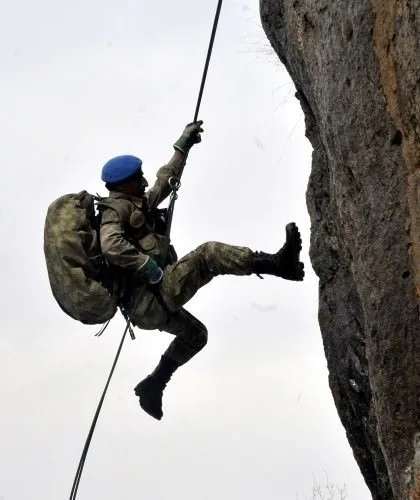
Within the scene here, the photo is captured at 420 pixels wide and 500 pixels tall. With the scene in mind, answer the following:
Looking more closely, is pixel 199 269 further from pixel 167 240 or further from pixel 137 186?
pixel 137 186

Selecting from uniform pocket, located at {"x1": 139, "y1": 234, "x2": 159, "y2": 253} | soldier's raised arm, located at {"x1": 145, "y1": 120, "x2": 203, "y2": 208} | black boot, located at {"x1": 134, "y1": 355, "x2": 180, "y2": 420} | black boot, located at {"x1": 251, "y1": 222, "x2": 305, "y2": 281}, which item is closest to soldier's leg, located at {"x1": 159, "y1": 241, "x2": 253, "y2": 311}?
black boot, located at {"x1": 251, "y1": 222, "x2": 305, "y2": 281}

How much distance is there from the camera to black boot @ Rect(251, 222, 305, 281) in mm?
9125

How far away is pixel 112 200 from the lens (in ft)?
33.2

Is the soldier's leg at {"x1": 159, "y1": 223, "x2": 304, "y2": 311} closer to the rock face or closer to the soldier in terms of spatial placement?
the soldier

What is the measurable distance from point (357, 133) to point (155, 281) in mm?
3051

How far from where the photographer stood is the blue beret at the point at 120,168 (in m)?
10.2

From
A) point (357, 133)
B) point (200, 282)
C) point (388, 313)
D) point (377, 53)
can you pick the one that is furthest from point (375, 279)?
point (200, 282)

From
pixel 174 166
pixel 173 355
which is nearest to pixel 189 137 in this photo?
pixel 174 166

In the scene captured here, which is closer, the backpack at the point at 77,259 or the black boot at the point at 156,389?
the backpack at the point at 77,259

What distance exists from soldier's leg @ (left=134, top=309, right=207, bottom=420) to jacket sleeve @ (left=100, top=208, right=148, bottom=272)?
0.97 metres

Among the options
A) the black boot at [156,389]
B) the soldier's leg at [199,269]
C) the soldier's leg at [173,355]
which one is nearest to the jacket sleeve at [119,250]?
the soldier's leg at [199,269]

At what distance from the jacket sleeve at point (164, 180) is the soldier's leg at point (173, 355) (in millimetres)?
1050

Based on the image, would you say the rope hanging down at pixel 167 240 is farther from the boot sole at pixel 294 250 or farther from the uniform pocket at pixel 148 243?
the boot sole at pixel 294 250

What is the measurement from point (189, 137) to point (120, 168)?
70 cm
